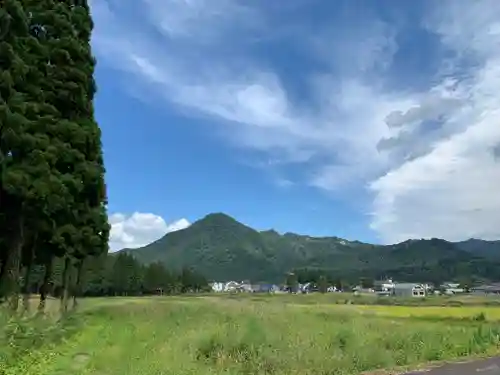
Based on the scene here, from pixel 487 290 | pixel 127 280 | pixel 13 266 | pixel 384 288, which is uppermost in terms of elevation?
pixel 384 288

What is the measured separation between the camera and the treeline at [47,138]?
1805cm

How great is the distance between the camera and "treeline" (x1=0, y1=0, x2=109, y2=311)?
18.0 m

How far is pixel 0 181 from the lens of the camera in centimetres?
1822

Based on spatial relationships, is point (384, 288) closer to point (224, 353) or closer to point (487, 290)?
point (487, 290)

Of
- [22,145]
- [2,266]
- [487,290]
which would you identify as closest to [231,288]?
[487,290]

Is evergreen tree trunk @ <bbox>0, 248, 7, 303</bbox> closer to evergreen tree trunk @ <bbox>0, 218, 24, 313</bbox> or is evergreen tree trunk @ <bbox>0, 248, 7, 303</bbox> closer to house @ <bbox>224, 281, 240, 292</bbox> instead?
evergreen tree trunk @ <bbox>0, 218, 24, 313</bbox>

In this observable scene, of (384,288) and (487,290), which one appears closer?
(487,290)

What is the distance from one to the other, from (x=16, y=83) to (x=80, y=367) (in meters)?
10.9

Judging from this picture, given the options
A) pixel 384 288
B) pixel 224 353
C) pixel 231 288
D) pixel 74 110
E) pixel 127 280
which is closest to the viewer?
pixel 224 353

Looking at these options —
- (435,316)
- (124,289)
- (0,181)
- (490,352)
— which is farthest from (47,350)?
(124,289)

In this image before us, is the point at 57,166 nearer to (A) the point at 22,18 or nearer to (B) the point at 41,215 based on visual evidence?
(B) the point at 41,215

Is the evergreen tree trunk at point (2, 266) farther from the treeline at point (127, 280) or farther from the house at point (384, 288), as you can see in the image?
the house at point (384, 288)

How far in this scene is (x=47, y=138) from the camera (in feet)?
64.2

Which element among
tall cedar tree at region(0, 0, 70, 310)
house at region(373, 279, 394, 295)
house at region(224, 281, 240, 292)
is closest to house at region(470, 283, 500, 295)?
house at region(373, 279, 394, 295)
